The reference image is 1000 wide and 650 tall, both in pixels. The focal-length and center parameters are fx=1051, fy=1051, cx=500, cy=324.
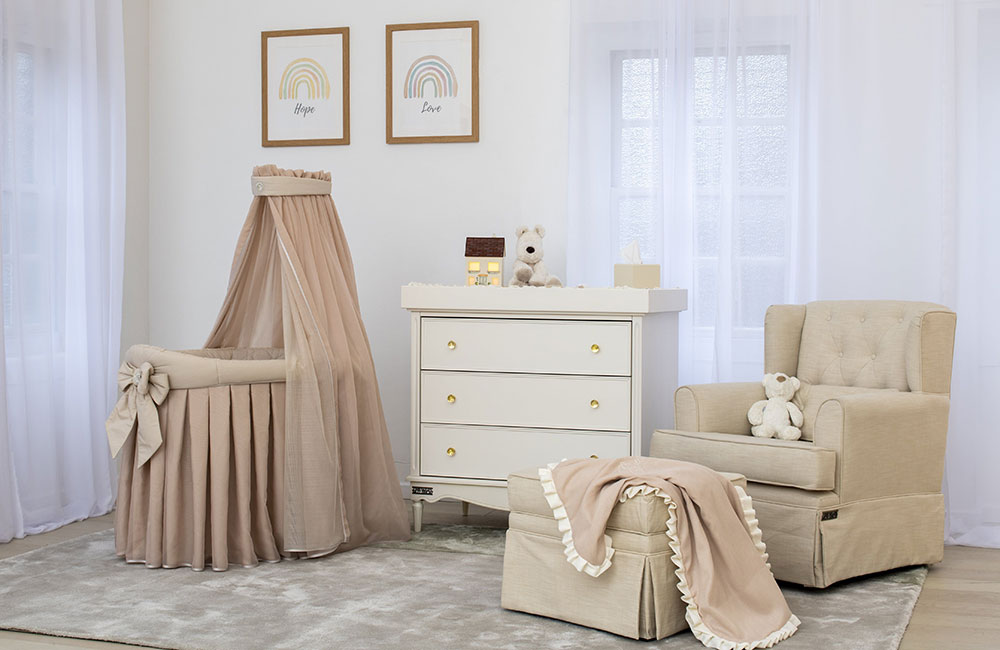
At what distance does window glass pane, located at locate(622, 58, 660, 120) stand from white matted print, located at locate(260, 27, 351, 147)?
1207 millimetres

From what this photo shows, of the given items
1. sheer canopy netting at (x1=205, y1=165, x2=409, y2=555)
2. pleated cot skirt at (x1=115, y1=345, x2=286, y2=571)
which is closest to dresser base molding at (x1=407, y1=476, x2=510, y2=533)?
sheer canopy netting at (x1=205, y1=165, x2=409, y2=555)

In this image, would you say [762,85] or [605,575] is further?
[762,85]

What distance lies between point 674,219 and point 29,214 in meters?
2.46

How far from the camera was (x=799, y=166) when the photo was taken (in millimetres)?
3980

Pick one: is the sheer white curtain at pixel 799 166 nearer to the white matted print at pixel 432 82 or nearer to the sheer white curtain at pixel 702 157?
Result: the sheer white curtain at pixel 702 157

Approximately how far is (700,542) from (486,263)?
64.0 inches

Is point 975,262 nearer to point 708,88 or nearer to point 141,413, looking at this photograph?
point 708,88

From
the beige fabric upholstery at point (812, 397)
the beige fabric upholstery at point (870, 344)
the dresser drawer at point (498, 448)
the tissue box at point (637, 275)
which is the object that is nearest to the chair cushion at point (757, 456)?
the beige fabric upholstery at point (812, 397)

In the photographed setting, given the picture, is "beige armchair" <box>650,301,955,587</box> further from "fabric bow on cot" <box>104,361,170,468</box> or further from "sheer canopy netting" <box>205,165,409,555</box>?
"fabric bow on cot" <box>104,361,170,468</box>

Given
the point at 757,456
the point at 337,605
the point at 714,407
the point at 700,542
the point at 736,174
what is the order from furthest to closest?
the point at 736,174
the point at 714,407
the point at 757,456
the point at 337,605
the point at 700,542

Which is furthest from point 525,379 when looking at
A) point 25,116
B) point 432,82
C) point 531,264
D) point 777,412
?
point 25,116

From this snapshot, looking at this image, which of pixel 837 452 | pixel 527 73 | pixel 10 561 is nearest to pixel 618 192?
pixel 527 73

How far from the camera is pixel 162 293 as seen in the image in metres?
4.80

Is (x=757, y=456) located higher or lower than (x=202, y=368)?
lower
